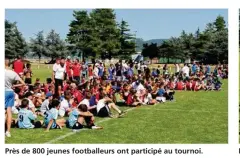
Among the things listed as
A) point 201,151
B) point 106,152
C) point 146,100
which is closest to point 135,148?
point 106,152

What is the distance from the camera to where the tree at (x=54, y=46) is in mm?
88438

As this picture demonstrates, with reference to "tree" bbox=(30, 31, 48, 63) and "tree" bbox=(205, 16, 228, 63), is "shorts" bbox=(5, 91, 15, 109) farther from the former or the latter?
"tree" bbox=(30, 31, 48, 63)

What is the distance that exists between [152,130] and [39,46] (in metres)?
83.8

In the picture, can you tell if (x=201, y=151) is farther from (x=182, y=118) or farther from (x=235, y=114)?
(x=182, y=118)

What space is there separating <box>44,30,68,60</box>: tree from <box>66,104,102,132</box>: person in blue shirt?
76.4 metres

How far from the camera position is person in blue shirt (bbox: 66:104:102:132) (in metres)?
10.9

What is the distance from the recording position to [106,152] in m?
8.72

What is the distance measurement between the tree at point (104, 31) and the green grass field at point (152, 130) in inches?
2059

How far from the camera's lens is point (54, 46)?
90750 millimetres

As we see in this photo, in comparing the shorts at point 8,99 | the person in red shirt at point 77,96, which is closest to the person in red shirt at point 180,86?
the person in red shirt at point 77,96

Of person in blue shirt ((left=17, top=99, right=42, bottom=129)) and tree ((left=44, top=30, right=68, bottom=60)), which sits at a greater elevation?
tree ((left=44, top=30, right=68, bottom=60))

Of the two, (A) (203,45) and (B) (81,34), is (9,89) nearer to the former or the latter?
(A) (203,45)


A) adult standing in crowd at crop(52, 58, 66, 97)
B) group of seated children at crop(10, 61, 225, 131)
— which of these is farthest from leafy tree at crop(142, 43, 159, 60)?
adult standing in crowd at crop(52, 58, 66, 97)

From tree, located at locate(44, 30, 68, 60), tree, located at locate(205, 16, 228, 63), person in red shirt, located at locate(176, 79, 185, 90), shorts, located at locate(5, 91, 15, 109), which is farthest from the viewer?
tree, located at locate(44, 30, 68, 60)
